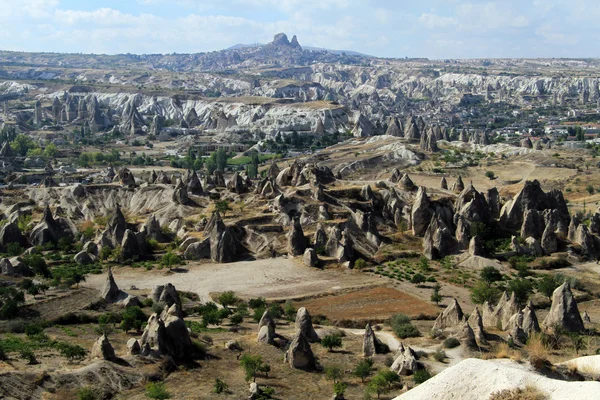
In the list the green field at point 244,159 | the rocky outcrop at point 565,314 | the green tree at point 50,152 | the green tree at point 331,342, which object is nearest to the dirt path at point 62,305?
the green tree at point 331,342

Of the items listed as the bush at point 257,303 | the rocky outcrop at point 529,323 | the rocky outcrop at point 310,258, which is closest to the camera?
the rocky outcrop at point 529,323

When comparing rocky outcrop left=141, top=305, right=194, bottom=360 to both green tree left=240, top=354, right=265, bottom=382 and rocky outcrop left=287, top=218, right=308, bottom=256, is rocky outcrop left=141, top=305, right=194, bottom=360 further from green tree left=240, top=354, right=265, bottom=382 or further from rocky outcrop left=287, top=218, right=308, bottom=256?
rocky outcrop left=287, top=218, right=308, bottom=256

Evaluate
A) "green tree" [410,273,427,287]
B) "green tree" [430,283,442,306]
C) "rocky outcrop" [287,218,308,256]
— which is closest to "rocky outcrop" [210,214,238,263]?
"rocky outcrop" [287,218,308,256]

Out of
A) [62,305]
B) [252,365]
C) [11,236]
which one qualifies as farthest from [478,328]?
[11,236]

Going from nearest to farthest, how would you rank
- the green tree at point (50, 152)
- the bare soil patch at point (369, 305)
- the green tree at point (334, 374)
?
the green tree at point (334, 374) → the bare soil patch at point (369, 305) → the green tree at point (50, 152)

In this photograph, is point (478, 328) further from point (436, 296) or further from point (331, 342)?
point (436, 296)

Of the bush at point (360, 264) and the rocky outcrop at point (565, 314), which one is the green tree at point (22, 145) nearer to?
the bush at point (360, 264)

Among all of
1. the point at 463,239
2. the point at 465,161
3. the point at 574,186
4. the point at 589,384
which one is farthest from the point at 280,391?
the point at 465,161
